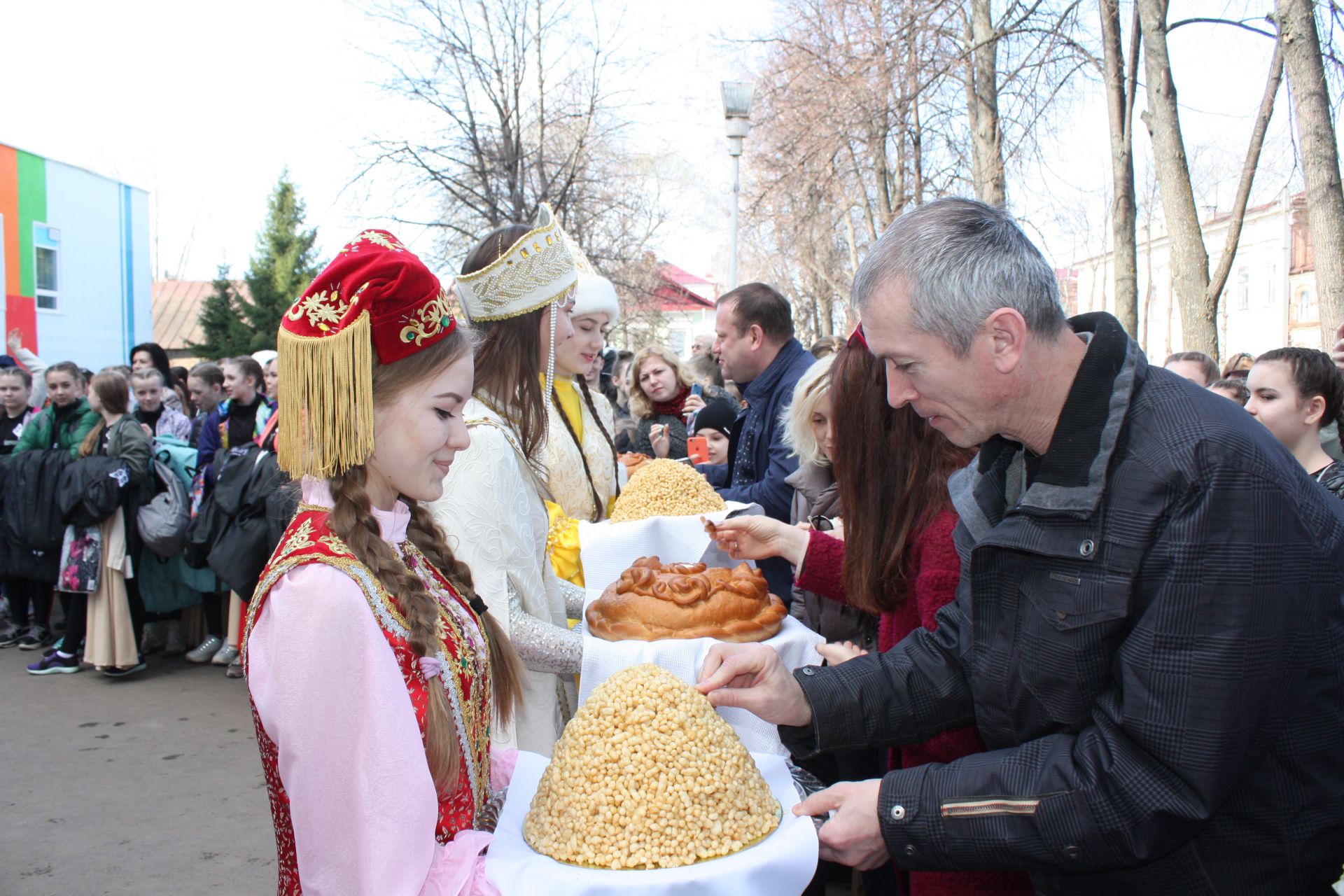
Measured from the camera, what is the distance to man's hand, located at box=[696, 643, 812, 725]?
216 centimetres

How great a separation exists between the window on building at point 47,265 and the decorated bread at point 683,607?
20.3 m

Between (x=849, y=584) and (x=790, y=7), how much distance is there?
48.9 ft

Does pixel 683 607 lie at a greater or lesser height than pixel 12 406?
lesser

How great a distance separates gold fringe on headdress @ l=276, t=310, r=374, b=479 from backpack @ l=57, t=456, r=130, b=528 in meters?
6.33

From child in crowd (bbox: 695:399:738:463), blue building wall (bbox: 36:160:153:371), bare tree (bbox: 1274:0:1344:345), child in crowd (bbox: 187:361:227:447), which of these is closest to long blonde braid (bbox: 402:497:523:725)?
child in crowd (bbox: 695:399:738:463)

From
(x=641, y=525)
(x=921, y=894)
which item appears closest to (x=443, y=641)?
(x=921, y=894)

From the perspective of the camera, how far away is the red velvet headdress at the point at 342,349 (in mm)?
1829

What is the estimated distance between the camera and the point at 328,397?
1.83 meters

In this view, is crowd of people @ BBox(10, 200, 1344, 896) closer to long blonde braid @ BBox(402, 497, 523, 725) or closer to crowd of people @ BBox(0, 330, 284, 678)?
long blonde braid @ BBox(402, 497, 523, 725)

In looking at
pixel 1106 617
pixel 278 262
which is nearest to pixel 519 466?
pixel 1106 617

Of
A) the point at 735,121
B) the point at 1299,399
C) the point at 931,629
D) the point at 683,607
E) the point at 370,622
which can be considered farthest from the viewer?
the point at 735,121

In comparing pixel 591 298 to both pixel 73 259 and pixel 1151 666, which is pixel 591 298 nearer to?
pixel 1151 666

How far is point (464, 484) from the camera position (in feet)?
9.01

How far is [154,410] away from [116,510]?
1241 millimetres
